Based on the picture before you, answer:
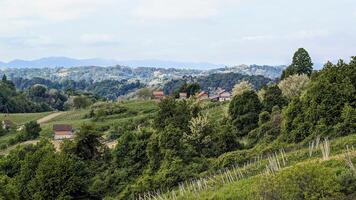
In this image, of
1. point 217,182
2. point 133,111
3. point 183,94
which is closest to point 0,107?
point 133,111

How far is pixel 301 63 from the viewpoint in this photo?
68.2 meters

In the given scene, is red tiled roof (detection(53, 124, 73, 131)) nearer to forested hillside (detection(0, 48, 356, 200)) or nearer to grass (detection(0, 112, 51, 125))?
grass (detection(0, 112, 51, 125))

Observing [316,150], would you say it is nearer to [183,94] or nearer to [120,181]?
[120,181]

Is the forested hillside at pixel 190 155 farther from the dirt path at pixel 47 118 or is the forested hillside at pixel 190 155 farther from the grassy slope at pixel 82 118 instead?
the dirt path at pixel 47 118

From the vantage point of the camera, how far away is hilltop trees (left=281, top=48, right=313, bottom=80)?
67.6m

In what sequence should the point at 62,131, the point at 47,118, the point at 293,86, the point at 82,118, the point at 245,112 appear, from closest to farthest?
the point at 245,112
the point at 293,86
the point at 62,131
the point at 82,118
the point at 47,118

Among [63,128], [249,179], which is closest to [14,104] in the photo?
[63,128]

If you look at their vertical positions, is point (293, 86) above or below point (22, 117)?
above

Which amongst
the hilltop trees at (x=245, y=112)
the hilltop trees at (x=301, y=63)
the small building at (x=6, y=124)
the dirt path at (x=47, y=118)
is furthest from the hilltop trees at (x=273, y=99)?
the dirt path at (x=47, y=118)

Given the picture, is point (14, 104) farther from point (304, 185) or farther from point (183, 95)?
point (304, 185)

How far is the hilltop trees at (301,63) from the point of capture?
222 ft

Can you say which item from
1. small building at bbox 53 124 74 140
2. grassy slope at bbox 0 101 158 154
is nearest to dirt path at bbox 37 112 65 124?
grassy slope at bbox 0 101 158 154

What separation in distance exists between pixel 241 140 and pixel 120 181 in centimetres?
1415

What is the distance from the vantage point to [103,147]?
4525 centimetres
